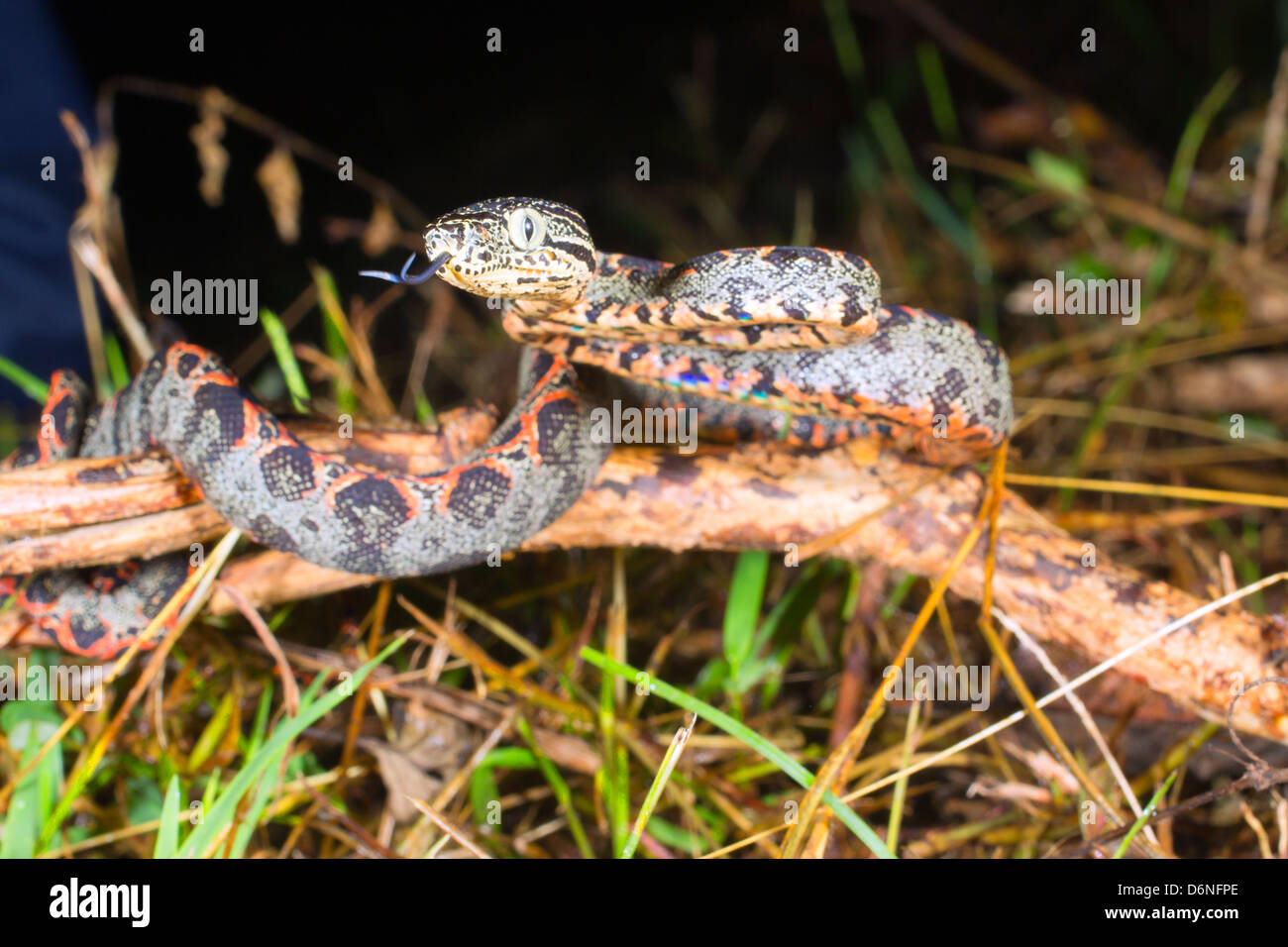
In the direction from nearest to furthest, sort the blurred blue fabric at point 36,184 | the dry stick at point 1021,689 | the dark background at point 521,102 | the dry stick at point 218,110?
the dry stick at point 1021,689
the dry stick at point 218,110
the blurred blue fabric at point 36,184
the dark background at point 521,102

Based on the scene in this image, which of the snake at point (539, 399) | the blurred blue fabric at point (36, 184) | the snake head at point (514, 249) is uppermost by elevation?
the blurred blue fabric at point (36, 184)

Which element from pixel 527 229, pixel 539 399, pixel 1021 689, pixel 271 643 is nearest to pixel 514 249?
pixel 527 229

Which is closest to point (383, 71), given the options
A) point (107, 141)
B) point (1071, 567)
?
point (107, 141)

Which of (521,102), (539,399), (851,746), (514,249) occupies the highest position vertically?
(521,102)

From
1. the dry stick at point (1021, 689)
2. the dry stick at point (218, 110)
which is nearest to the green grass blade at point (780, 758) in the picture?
the dry stick at point (1021, 689)

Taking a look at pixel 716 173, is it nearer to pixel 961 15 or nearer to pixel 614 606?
pixel 961 15

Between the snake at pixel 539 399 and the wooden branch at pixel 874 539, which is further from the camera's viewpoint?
the wooden branch at pixel 874 539

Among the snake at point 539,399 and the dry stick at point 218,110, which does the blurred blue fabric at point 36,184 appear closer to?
the dry stick at point 218,110

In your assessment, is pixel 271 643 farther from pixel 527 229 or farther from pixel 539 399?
pixel 527 229
